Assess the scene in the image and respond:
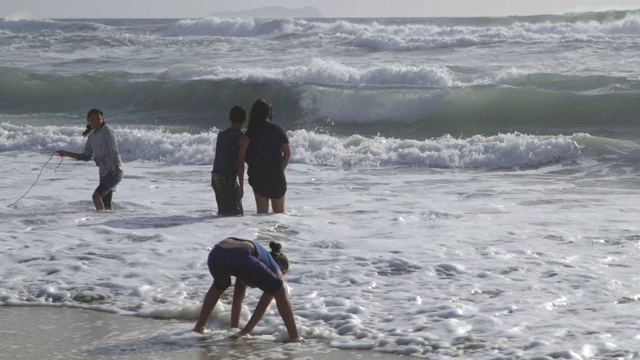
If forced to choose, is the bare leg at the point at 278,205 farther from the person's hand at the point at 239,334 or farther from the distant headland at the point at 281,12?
the distant headland at the point at 281,12

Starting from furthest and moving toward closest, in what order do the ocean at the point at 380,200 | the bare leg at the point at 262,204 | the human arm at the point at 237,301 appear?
1. the bare leg at the point at 262,204
2. the ocean at the point at 380,200
3. the human arm at the point at 237,301

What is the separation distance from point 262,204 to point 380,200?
7.30 ft

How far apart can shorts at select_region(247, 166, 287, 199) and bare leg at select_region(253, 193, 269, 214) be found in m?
0.06

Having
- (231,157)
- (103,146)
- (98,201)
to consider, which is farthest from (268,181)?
(98,201)

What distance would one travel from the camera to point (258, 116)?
10461 millimetres

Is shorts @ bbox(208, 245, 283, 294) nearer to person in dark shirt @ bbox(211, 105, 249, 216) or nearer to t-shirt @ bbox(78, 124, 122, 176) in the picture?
person in dark shirt @ bbox(211, 105, 249, 216)

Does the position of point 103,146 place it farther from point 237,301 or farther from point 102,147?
point 237,301

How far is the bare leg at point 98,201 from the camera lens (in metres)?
11.4

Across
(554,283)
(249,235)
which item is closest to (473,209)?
(249,235)

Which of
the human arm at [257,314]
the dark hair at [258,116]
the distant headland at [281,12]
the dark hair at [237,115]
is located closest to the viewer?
the human arm at [257,314]

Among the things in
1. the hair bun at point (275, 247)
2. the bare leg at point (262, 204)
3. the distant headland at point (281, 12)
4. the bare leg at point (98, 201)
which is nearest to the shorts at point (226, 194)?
the bare leg at point (262, 204)

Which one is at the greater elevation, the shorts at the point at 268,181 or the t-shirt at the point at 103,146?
the t-shirt at the point at 103,146

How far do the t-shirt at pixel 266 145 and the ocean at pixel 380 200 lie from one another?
642mm

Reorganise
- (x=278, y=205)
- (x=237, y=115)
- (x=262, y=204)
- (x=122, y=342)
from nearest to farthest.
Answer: (x=122, y=342) < (x=237, y=115) < (x=262, y=204) < (x=278, y=205)
